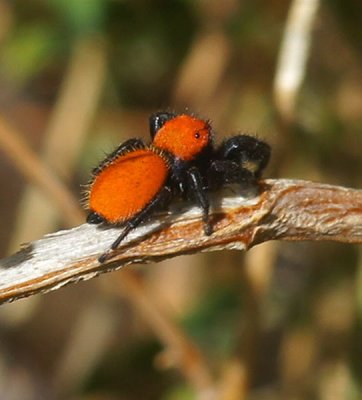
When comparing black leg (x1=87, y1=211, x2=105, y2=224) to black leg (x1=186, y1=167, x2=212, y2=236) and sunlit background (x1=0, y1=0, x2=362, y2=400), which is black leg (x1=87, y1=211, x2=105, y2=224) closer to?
black leg (x1=186, y1=167, x2=212, y2=236)

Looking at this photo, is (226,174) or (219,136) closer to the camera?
(226,174)

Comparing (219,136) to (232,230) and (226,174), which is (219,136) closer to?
(226,174)

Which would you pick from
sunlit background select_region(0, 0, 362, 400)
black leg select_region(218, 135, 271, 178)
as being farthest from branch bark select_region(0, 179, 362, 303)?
sunlit background select_region(0, 0, 362, 400)

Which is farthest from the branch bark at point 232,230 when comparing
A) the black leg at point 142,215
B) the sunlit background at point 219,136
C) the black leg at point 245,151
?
the sunlit background at point 219,136

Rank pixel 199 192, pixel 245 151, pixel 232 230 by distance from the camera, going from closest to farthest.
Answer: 1. pixel 232 230
2. pixel 199 192
3. pixel 245 151

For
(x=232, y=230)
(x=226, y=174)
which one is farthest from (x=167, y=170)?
(x=232, y=230)

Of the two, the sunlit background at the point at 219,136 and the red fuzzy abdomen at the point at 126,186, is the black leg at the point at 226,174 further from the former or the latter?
the sunlit background at the point at 219,136
